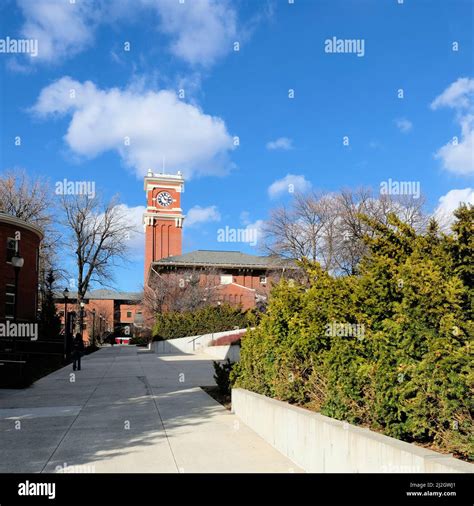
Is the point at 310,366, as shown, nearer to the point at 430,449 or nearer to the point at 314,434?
the point at 314,434

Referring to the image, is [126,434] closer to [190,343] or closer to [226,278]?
[190,343]

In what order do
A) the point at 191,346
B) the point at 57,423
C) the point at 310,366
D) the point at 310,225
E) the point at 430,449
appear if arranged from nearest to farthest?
the point at 430,449 → the point at 310,366 → the point at 57,423 → the point at 191,346 → the point at 310,225

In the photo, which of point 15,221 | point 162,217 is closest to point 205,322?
point 15,221

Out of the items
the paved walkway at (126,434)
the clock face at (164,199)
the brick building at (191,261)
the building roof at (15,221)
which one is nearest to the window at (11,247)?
the building roof at (15,221)

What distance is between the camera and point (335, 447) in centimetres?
506

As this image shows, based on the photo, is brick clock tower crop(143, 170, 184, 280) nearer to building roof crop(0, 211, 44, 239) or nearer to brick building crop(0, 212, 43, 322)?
brick building crop(0, 212, 43, 322)

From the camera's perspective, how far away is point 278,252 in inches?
1655

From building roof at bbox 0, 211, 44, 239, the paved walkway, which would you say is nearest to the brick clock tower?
building roof at bbox 0, 211, 44, 239

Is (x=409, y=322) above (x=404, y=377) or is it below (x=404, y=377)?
above

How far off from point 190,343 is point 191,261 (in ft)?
99.0

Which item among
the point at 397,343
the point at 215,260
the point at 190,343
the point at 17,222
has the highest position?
the point at 215,260

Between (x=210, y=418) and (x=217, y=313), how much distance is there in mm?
31325

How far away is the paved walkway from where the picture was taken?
6219 millimetres
